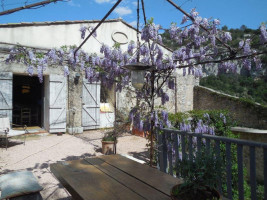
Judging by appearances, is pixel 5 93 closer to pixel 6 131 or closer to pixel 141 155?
pixel 6 131

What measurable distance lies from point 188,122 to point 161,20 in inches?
64.1

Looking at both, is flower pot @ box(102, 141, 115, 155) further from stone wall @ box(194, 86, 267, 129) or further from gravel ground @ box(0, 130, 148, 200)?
stone wall @ box(194, 86, 267, 129)

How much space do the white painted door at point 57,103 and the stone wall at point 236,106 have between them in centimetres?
564

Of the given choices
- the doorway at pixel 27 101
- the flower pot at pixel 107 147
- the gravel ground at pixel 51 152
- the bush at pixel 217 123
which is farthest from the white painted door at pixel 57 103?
the bush at pixel 217 123

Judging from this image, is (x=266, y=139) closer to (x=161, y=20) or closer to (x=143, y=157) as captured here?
(x=143, y=157)

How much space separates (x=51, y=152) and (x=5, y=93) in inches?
100.0

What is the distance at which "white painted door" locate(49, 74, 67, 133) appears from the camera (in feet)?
22.1

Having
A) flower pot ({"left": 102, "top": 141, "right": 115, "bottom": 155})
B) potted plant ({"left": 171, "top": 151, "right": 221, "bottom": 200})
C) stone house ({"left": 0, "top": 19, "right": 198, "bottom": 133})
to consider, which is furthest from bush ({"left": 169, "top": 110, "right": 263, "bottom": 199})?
stone house ({"left": 0, "top": 19, "right": 198, "bottom": 133})

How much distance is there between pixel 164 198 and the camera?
1.24 m

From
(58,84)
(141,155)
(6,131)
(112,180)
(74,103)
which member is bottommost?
(141,155)

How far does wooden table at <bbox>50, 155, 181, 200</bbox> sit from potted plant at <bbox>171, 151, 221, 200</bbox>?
196 millimetres

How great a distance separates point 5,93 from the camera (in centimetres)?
606

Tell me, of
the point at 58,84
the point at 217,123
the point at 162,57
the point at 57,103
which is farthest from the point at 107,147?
the point at 58,84

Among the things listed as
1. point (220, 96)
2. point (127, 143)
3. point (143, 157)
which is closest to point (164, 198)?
point (143, 157)
